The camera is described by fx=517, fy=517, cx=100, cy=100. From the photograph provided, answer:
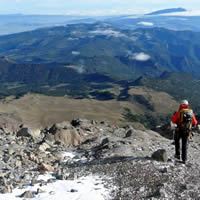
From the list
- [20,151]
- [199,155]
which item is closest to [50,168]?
[20,151]

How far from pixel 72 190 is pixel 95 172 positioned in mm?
2880

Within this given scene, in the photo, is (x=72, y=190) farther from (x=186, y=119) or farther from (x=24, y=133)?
(x=24, y=133)

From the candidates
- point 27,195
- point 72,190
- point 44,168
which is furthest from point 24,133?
point 27,195

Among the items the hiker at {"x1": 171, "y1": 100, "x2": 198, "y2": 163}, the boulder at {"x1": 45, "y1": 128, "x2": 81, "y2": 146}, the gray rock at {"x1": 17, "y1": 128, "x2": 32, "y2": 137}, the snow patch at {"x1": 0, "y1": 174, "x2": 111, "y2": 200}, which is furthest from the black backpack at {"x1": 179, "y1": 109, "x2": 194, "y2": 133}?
the gray rock at {"x1": 17, "y1": 128, "x2": 32, "y2": 137}

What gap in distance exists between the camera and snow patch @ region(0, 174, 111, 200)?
20594 mm

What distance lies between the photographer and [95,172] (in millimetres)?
24016

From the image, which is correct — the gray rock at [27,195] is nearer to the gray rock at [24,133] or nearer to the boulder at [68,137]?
the gray rock at [24,133]

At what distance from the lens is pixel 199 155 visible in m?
30.8

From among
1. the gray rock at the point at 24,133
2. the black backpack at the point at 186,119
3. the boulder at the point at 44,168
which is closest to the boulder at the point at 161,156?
the black backpack at the point at 186,119

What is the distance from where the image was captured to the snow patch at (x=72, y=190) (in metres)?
20.6

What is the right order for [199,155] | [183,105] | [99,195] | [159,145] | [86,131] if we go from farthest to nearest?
1. [86,131]
2. [159,145]
3. [199,155]
4. [183,105]
5. [99,195]

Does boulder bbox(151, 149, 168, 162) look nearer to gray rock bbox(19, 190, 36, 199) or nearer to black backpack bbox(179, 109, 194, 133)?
black backpack bbox(179, 109, 194, 133)

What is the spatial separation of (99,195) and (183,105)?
694 cm

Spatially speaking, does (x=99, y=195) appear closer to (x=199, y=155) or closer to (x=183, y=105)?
(x=183, y=105)
